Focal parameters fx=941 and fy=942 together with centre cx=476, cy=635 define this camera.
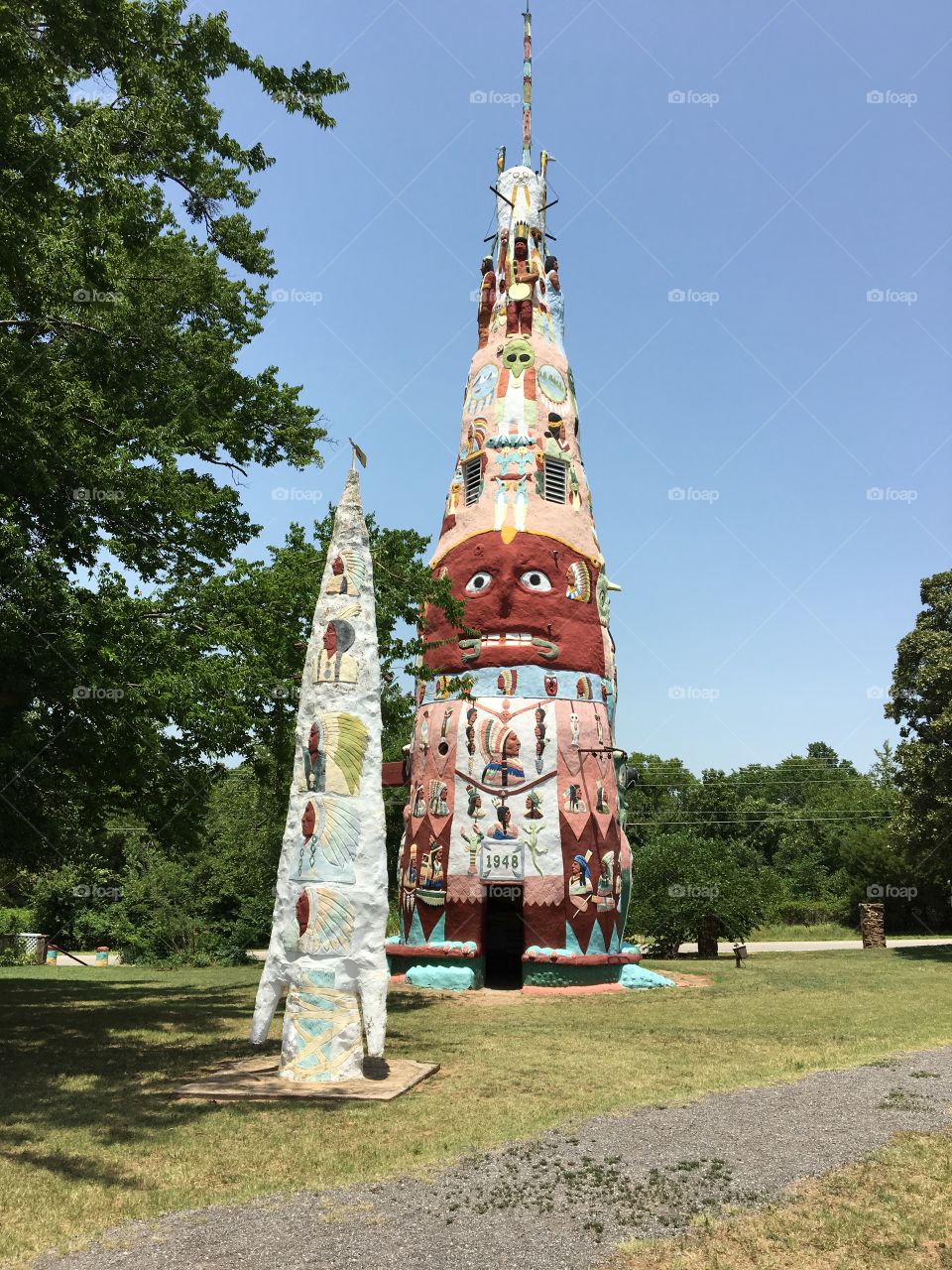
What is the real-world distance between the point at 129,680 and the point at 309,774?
317 centimetres

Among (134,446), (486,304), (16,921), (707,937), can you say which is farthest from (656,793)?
(134,446)

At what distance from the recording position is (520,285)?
2630 centimetres

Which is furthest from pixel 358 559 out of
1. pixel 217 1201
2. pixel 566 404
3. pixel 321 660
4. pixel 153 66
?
pixel 566 404

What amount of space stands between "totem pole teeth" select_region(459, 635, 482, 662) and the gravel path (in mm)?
13989

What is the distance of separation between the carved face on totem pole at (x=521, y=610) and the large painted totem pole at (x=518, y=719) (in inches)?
1.4

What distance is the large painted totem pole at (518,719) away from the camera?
20922mm

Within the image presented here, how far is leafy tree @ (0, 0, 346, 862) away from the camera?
34.4 ft

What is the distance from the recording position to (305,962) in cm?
1077

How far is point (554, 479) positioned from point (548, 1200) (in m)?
19.3

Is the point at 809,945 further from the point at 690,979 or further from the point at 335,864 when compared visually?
the point at 335,864

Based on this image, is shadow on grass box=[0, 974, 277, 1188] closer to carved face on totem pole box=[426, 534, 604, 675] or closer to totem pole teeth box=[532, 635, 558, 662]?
carved face on totem pole box=[426, 534, 604, 675]

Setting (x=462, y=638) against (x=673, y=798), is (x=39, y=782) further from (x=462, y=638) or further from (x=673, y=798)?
(x=673, y=798)

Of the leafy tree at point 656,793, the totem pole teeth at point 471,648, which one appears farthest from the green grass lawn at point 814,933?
the totem pole teeth at point 471,648

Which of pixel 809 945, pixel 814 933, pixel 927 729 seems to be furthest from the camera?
pixel 814 933
